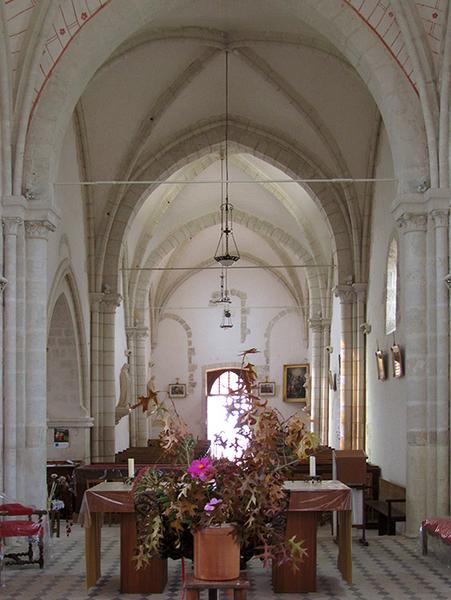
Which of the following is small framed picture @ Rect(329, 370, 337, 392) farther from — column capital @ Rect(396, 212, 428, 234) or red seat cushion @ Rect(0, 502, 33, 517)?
red seat cushion @ Rect(0, 502, 33, 517)

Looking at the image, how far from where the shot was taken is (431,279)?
11352 millimetres

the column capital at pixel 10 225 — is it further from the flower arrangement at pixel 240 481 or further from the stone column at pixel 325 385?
the stone column at pixel 325 385

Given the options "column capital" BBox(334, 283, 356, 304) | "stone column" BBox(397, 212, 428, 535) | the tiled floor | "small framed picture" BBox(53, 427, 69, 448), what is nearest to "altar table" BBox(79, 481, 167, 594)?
the tiled floor

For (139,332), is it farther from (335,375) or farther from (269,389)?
(335,375)

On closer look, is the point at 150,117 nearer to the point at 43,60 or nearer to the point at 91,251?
the point at 91,251

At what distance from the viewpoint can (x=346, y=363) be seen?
1831 centimetres

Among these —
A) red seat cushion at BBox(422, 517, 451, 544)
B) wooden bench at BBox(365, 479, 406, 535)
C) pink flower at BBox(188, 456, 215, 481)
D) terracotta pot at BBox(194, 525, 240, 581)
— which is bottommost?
wooden bench at BBox(365, 479, 406, 535)

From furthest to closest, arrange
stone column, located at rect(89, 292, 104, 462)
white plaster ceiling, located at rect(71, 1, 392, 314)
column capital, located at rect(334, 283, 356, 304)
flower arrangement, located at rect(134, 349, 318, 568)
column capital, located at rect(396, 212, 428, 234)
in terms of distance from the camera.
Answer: column capital, located at rect(334, 283, 356, 304), stone column, located at rect(89, 292, 104, 462), white plaster ceiling, located at rect(71, 1, 392, 314), column capital, located at rect(396, 212, 428, 234), flower arrangement, located at rect(134, 349, 318, 568)

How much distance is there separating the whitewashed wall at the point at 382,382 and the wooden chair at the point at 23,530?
628 cm

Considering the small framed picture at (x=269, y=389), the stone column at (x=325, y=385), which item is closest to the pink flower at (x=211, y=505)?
the stone column at (x=325, y=385)

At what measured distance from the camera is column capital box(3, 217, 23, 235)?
1137cm

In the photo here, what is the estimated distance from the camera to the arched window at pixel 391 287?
50.4ft

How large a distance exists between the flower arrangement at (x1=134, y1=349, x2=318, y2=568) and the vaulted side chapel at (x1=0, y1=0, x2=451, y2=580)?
587 millimetres

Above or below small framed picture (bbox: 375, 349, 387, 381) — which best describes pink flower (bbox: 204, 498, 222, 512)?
below
